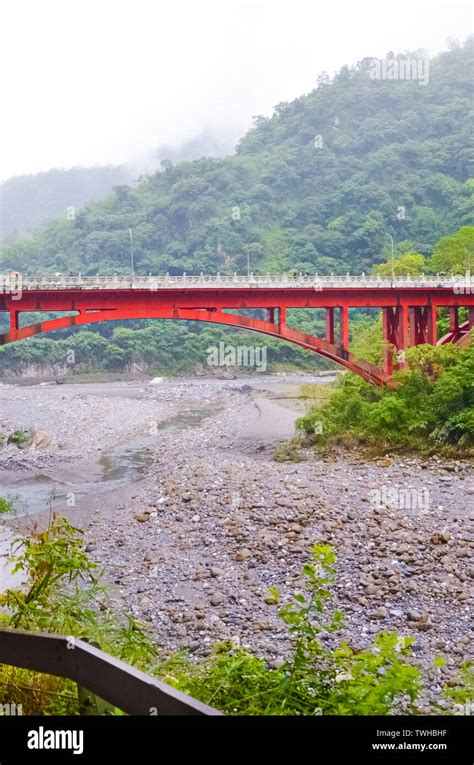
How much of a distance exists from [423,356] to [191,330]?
58.3m

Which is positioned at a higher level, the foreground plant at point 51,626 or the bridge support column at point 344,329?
the bridge support column at point 344,329

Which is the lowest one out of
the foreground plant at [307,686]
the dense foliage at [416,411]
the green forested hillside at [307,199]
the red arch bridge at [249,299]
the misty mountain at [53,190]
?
the dense foliage at [416,411]

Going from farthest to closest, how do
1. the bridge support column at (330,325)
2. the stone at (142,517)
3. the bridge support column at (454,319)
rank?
the bridge support column at (454,319)
the bridge support column at (330,325)
the stone at (142,517)

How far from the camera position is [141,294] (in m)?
26.1

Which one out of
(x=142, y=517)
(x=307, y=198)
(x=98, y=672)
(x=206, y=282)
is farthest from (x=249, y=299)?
(x=307, y=198)

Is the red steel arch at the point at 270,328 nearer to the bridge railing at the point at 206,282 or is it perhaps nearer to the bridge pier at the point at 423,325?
the bridge railing at the point at 206,282

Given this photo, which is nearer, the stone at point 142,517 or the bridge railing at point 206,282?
the stone at point 142,517

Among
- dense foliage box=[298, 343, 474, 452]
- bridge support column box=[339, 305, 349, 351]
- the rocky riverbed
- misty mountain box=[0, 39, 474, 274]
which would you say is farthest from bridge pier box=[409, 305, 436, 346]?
misty mountain box=[0, 39, 474, 274]

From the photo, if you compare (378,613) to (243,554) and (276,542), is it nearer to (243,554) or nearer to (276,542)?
(243,554)

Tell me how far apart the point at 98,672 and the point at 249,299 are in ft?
81.2

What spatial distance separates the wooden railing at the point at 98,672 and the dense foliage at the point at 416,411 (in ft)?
65.4

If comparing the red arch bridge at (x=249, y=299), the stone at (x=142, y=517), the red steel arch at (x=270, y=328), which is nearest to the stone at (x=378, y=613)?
the stone at (x=142, y=517)

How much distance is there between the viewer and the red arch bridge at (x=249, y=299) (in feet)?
83.1

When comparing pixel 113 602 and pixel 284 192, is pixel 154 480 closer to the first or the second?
pixel 113 602
